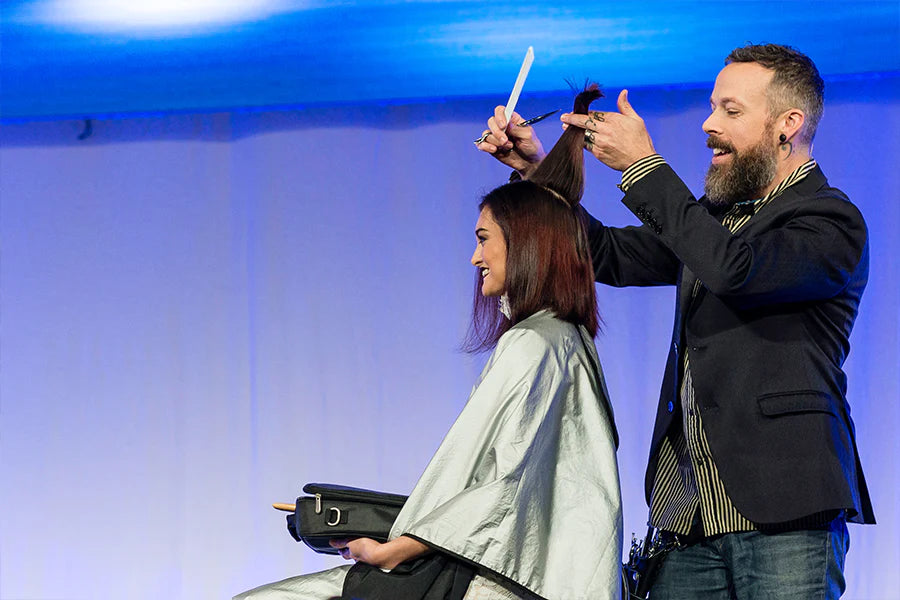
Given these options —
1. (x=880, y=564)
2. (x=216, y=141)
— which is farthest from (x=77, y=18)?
(x=880, y=564)

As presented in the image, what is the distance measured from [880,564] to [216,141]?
9.18ft

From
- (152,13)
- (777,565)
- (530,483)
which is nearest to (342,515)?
(530,483)

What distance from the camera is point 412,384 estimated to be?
382cm

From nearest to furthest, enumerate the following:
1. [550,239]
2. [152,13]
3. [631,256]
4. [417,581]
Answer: [417,581] < [550,239] < [631,256] < [152,13]

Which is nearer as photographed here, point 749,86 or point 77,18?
point 749,86

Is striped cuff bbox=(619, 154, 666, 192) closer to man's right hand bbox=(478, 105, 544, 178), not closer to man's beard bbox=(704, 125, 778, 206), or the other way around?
man's beard bbox=(704, 125, 778, 206)

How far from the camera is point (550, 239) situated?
1.94m

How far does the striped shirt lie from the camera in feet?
5.97

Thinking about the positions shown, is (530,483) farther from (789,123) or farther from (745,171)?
(789,123)

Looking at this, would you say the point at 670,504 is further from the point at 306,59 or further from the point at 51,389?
the point at 51,389

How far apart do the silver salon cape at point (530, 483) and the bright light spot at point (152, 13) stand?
137 cm

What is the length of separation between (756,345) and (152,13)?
1.87m

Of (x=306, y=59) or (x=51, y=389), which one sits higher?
(x=306, y=59)

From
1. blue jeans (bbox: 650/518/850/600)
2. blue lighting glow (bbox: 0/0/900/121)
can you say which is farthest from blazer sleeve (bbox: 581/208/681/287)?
blue lighting glow (bbox: 0/0/900/121)
